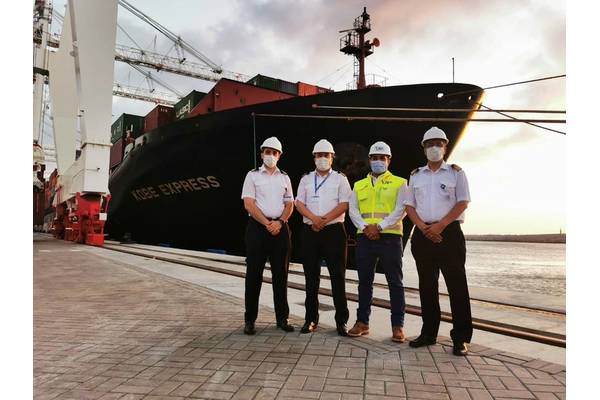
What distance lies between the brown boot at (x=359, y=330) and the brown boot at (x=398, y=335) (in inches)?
10.9

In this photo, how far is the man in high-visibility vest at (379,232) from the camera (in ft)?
12.3

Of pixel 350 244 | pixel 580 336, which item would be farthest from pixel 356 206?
pixel 350 244

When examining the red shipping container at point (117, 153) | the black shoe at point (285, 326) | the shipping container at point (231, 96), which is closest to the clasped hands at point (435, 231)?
the black shoe at point (285, 326)

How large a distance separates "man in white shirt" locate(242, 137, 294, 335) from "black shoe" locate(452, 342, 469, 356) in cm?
157

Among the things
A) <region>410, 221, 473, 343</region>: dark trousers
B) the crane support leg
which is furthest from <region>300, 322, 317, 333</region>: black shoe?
the crane support leg

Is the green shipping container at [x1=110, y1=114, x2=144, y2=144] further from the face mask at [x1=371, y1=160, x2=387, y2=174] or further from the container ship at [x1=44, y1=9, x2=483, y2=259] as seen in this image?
the face mask at [x1=371, y1=160, x2=387, y2=174]

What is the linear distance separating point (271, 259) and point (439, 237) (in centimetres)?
164

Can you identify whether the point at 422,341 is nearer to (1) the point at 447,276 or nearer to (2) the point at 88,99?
(1) the point at 447,276

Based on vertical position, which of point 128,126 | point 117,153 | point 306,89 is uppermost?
point 306,89

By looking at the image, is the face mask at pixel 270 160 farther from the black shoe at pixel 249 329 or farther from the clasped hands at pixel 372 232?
the black shoe at pixel 249 329

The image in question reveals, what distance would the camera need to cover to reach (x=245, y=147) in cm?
1123

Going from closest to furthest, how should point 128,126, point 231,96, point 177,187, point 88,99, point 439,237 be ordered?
1. point 439,237
2. point 177,187
3. point 231,96
4. point 88,99
5. point 128,126

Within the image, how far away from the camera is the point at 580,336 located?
2518 millimetres

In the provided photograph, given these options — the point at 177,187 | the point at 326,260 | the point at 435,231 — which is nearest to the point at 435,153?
the point at 435,231
